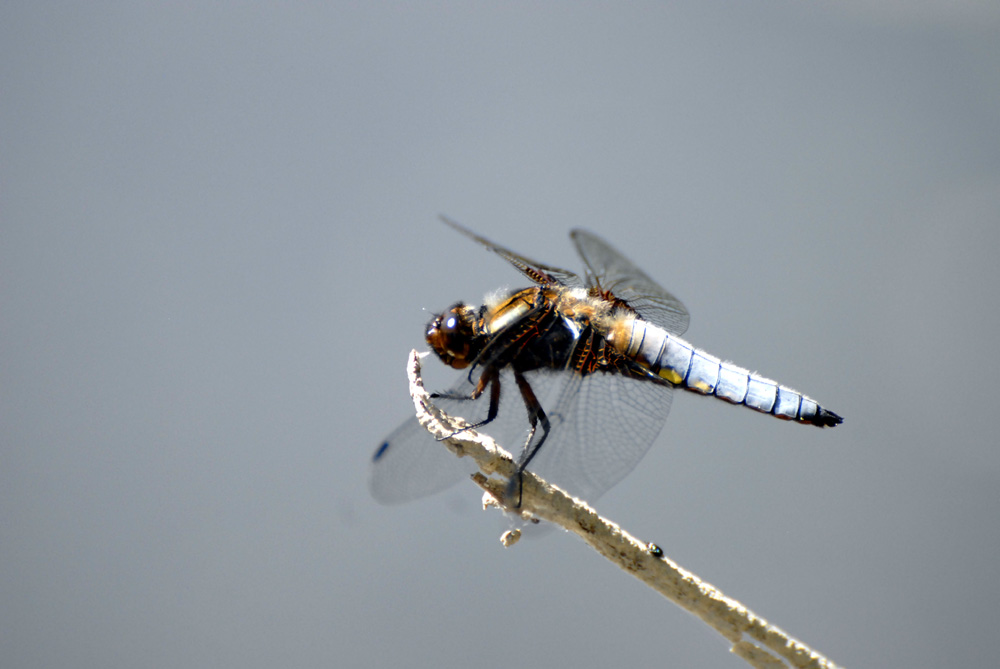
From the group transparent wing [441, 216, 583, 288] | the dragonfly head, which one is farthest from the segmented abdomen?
the dragonfly head

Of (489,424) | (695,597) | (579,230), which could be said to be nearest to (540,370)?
(489,424)

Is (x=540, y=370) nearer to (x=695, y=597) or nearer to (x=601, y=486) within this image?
(x=601, y=486)

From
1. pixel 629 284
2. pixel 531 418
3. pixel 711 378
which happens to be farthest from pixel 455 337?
pixel 711 378

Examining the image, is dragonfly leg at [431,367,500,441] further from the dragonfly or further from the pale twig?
the pale twig

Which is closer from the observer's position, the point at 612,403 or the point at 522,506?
the point at 522,506

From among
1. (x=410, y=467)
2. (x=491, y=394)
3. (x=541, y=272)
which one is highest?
(x=541, y=272)

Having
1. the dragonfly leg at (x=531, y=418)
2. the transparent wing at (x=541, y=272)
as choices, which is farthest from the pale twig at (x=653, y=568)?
the transparent wing at (x=541, y=272)

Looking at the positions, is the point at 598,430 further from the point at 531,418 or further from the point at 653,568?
the point at 653,568
